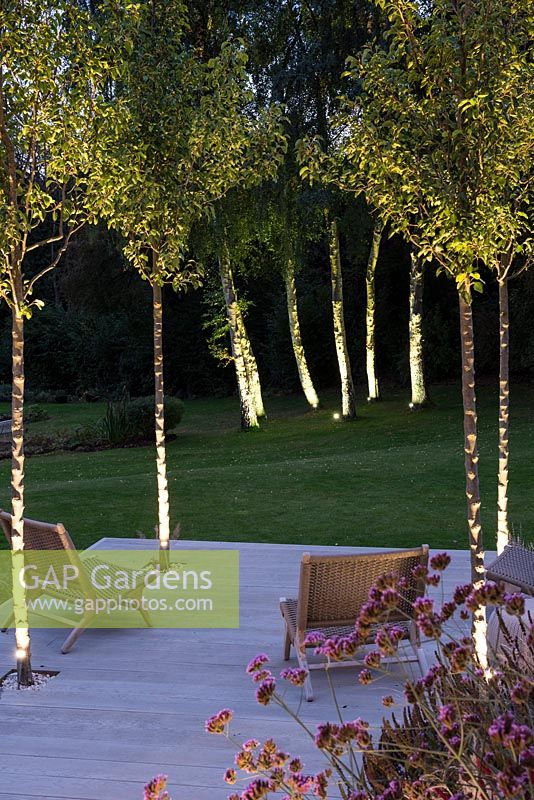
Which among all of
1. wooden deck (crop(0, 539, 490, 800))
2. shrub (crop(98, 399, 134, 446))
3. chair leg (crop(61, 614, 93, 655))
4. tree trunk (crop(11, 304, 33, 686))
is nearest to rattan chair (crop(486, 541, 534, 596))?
wooden deck (crop(0, 539, 490, 800))

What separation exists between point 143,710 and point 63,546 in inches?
49.4

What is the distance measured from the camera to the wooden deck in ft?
12.5

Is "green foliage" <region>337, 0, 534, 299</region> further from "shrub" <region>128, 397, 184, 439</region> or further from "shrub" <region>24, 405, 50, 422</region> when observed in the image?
"shrub" <region>24, 405, 50, 422</region>

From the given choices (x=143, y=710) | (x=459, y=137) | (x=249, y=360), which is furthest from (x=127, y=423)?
(x=459, y=137)

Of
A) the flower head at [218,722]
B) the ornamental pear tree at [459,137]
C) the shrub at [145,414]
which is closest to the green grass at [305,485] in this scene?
the shrub at [145,414]

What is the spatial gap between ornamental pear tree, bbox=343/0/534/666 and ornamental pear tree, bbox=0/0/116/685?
1679 mm

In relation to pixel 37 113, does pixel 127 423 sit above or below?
below

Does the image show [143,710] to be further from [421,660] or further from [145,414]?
[145,414]

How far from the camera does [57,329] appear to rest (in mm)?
32219

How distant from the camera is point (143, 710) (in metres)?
4.53

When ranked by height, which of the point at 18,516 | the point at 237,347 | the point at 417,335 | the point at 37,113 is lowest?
the point at 18,516

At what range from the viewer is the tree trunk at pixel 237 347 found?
768 inches

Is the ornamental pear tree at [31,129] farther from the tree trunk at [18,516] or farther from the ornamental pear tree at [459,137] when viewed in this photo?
the ornamental pear tree at [459,137]

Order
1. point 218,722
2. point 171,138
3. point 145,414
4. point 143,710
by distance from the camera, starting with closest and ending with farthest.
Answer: point 218,722 → point 143,710 → point 171,138 → point 145,414
